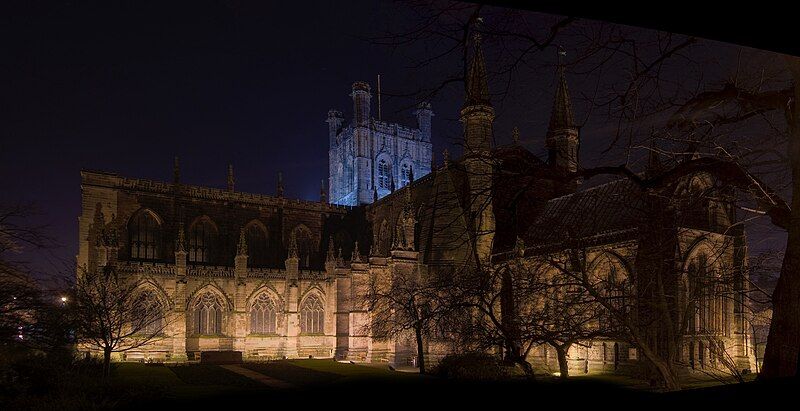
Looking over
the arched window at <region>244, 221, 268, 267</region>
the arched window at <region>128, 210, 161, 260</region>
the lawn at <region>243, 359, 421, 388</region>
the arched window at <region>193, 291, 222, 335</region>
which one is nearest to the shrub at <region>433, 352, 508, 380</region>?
the lawn at <region>243, 359, 421, 388</region>

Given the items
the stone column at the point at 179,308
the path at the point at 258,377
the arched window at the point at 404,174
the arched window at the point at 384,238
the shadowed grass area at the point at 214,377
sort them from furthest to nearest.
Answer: the arched window at the point at 404,174
the arched window at the point at 384,238
the stone column at the point at 179,308
the path at the point at 258,377
the shadowed grass area at the point at 214,377

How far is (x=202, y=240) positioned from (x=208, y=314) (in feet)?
24.1

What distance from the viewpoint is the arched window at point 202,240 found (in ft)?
145

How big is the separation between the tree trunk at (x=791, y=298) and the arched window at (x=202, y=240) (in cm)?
4293

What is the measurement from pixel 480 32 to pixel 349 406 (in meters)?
3.74

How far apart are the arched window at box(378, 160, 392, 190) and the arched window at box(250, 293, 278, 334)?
28727 mm

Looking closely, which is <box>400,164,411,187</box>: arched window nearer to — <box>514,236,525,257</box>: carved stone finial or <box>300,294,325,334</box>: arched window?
<box>300,294,325,334</box>: arched window

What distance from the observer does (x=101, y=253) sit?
36.9m

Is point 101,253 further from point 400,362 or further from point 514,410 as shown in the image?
point 514,410

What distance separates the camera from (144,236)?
139 feet

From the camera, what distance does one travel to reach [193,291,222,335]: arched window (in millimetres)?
39219

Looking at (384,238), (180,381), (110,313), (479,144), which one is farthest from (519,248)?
(479,144)

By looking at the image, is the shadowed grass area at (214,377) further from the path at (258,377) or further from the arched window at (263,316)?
the arched window at (263,316)

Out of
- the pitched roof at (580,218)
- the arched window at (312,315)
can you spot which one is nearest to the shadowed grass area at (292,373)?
the arched window at (312,315)
